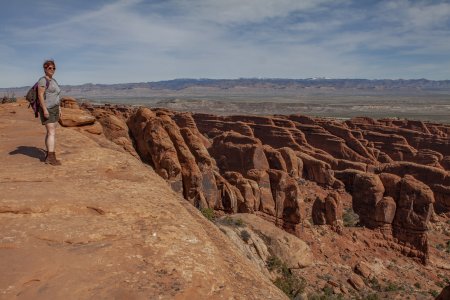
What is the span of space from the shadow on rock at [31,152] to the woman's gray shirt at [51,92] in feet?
4.13

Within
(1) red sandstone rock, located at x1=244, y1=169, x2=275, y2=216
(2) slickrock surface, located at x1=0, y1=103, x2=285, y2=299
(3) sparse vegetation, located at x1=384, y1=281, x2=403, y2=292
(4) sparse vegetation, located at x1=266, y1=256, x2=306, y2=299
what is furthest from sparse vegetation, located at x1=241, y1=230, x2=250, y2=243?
(2) slickrock surface, located at x1=0, y1=103, x2=285, y2=299

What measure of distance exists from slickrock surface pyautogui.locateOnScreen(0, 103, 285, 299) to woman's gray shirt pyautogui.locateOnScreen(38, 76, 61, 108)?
1.62 metres

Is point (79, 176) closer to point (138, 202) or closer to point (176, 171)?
point (138, 202)

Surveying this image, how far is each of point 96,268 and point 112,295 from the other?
2.04ft

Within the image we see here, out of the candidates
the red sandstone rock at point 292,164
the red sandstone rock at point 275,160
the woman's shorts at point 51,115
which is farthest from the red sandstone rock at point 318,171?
the woman's shorts at point 51,115

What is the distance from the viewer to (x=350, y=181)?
150 feet

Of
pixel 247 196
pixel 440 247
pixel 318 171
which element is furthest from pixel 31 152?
pixel 318 171

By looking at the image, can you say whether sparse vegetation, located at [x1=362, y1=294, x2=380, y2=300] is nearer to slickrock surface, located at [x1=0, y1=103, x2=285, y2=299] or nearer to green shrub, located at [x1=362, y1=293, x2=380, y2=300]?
green shrub, located at [x1=362, y1=293, x2=380, y2=300]

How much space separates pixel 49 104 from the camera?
389 inches

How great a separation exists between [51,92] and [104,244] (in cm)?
526

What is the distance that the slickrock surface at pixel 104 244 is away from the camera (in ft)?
16.7

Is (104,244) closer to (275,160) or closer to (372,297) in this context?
(372,297)

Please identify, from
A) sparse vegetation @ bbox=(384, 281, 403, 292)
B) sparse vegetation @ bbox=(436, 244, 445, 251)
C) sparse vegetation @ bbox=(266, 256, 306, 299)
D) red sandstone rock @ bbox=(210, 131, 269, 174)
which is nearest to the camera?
sparse vegetation @ bbox=(266, 256, 306, 299)

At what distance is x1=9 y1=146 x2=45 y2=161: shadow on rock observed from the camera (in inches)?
394
